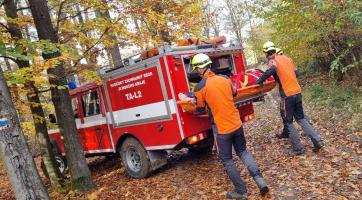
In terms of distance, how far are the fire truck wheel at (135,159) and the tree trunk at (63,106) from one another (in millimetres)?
888

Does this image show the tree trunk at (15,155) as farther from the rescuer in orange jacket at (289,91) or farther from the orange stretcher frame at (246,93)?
the rescuer in orange jacket at (289,91)

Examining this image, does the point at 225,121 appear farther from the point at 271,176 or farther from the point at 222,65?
the point at 222,65

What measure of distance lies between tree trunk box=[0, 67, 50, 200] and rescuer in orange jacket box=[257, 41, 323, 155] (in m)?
4.20

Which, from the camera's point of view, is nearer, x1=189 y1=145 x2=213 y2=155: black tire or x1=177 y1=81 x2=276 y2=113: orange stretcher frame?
x1=177 y1=81 x2=276 y2=113: orange stretcher frame

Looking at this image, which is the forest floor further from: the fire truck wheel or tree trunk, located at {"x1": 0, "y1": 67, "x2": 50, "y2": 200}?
tree trunk, located at {"x1": 0, "y1": 67, "x2": 50, "y2": 200}

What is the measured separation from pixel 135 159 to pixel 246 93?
296cm

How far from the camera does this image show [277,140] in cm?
853

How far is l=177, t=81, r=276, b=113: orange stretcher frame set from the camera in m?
6.59

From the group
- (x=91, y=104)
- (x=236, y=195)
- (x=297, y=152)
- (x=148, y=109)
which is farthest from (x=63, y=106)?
(x=297, y=152)

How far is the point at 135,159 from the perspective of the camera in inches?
327

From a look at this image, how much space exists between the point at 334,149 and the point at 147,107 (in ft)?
12.1

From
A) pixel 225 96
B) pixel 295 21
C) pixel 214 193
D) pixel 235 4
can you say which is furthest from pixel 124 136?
pixel 235 4

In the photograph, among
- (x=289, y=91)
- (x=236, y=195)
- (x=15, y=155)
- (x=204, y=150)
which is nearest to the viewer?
(x=15, y=155)

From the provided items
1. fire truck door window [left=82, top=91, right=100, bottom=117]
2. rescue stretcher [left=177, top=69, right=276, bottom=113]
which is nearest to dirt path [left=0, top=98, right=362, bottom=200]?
rescue stretcher [left=177, top=69, right=276, bottom=113]
